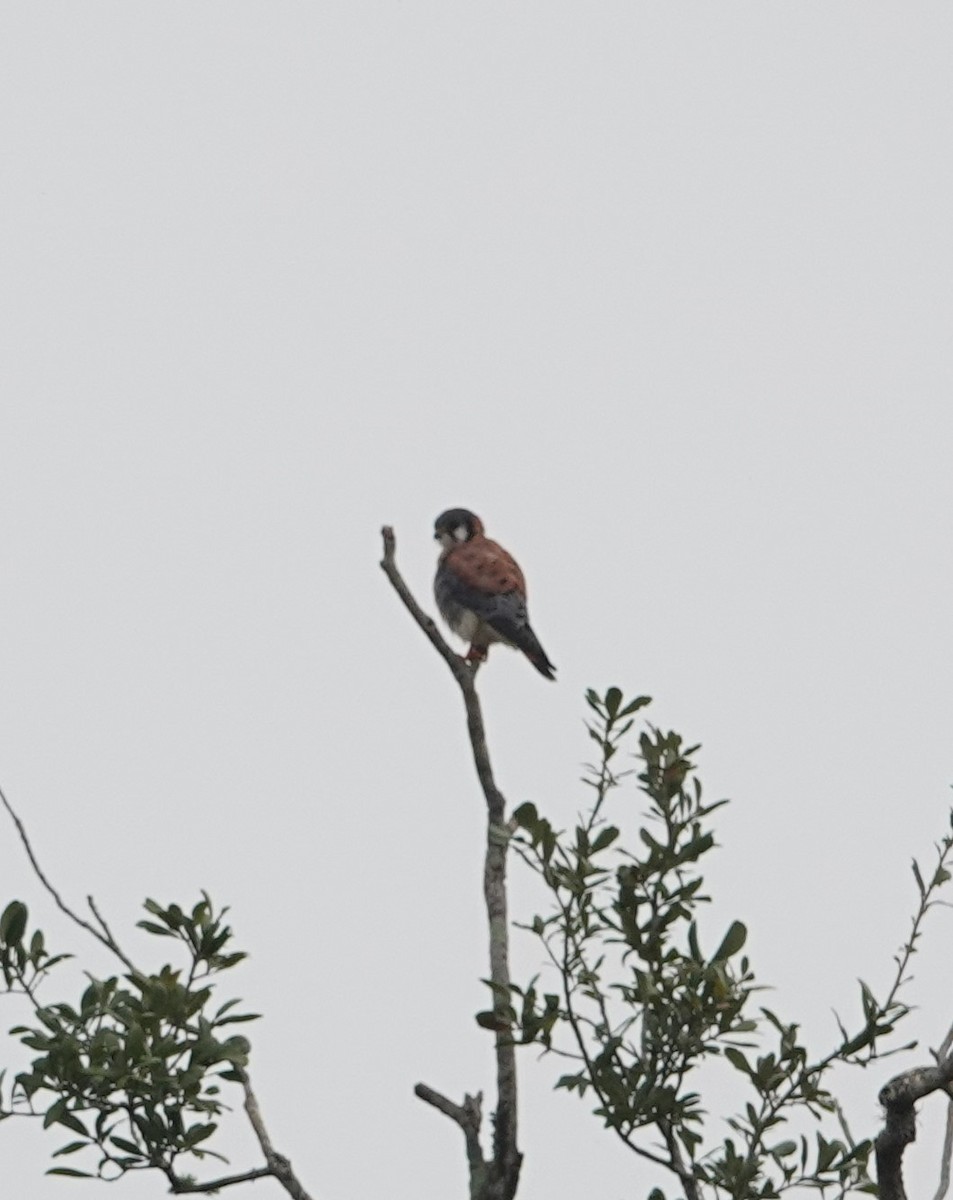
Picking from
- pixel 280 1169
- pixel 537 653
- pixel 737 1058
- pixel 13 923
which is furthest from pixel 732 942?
pixel 537 653

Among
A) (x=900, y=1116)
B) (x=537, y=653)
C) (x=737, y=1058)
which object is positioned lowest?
(x=900, y=1116)

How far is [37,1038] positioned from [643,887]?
1128mm

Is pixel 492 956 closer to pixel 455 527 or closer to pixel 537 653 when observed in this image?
pixel 537 653

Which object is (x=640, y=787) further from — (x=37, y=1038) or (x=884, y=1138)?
(x=37, y=1038)

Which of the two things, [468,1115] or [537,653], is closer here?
[468,1115]

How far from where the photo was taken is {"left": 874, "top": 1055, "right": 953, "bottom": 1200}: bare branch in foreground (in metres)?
2.84

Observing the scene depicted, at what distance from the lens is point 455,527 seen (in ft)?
28.3

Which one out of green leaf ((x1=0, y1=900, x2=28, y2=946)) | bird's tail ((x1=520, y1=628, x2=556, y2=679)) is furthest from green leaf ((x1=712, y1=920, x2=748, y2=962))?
bird's tail ((x1=520, y1=628, x2=556, y2=679))

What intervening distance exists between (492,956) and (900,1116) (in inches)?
39.9

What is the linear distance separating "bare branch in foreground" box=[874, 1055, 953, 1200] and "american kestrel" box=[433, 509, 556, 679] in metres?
4.70

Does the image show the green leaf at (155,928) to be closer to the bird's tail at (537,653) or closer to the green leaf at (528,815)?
the green leaf at (528,815)

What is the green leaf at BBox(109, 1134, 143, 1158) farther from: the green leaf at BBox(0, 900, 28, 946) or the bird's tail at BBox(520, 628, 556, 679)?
the bird's tail at BBox(520, 628, 556, 679)

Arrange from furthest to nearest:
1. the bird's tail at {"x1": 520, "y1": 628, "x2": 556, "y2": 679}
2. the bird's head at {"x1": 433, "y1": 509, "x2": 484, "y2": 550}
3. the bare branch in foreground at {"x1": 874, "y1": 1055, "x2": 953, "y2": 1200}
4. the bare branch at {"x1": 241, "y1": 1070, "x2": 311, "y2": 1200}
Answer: the bird's head at {"x1": 433, "y1": 509, "x2": 484, "y2": 550} < the bird's tail at {"x1": 520, "y1": 628, "x2": 556, "y2": 679} < the bare branch at {"x1": 241, "y1": 1070, "x2": 311, "y2": 1200} < the bare branch in foreground at {"x1": 874, "y1": 1055, "x2": 953, "y2": 1200}

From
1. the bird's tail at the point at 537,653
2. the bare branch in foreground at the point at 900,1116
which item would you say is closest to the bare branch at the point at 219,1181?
the bare branch in foreground at the point at 900,1116
